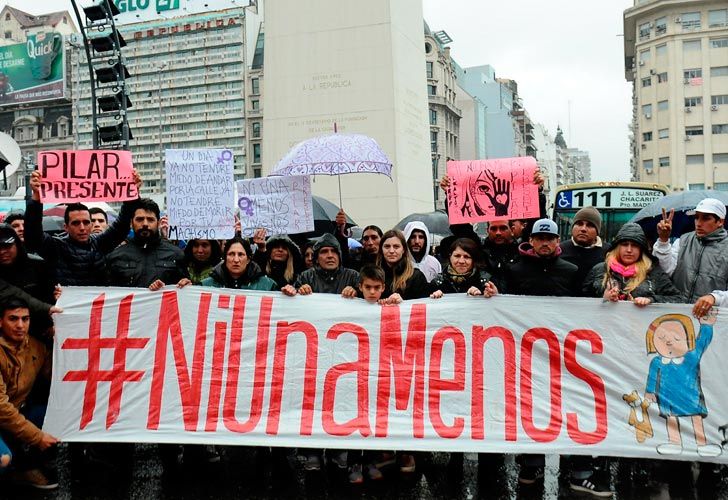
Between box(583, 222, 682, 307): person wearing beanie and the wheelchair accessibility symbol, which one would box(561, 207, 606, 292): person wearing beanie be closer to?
box(583, 222, 682, 307): person wearing beanie

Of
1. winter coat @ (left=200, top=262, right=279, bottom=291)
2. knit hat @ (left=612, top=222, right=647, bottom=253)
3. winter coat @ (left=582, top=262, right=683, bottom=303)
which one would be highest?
knit hat @ (left=612, top=222, right=647, bottom=253)

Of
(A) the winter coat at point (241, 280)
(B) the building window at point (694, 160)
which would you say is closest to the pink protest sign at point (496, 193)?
(A) the winter coat at point (241, 280)

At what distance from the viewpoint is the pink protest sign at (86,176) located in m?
5.89

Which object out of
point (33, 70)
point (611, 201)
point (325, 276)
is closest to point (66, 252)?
point (325, 276)

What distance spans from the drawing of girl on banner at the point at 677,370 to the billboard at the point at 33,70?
332ft

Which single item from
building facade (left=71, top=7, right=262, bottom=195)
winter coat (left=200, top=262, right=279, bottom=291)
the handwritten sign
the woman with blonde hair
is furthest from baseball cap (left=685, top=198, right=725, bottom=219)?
building facade (left=71, top=7, right=262, bottom=195)

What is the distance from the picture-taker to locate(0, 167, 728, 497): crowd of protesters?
516 centimetres

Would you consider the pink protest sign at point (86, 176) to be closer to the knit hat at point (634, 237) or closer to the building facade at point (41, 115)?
the knit hat at point (634, 237)

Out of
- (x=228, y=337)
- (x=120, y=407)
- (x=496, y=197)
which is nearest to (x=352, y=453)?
(x=228, y=337)

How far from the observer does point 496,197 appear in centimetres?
608

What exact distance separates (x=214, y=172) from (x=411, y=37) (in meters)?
21.4

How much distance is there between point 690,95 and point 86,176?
72.9m

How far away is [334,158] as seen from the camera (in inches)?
328

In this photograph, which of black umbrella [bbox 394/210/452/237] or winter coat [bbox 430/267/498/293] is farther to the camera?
black umbrella [bbox 394/210/452/237]
